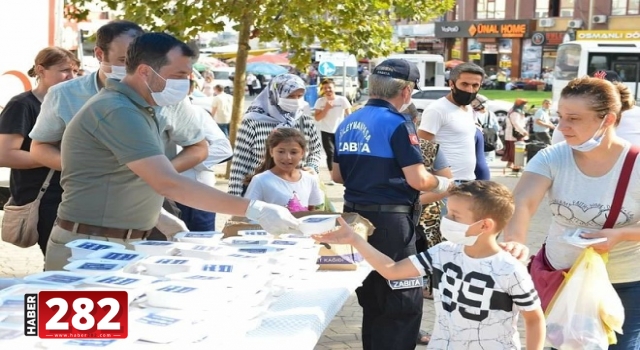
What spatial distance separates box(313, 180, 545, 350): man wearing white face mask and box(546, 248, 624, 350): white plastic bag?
0.91 feet

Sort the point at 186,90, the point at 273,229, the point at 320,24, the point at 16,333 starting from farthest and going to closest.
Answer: the point at 320,24, the point at 186,90, the point at 273,229, the point at 16,333

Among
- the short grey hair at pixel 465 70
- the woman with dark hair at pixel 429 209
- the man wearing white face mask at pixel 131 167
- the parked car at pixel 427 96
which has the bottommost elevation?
the parked car at pixel 427 96

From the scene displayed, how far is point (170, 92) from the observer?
3432mm

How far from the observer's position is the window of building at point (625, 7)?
48.6 metres

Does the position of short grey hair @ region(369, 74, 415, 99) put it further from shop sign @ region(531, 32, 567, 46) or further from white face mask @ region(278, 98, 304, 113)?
shop sign @ region(531, 32, 567, 46)

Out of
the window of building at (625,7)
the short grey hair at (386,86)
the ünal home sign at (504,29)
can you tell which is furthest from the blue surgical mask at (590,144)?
the ünal home sign at (504,29)

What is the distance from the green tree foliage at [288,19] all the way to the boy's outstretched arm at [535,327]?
9.25m

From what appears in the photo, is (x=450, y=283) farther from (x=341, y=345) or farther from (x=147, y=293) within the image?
(x=341, y=345)

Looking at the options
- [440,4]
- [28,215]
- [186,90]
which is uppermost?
[440,4]

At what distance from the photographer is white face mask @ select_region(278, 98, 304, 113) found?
242 inches

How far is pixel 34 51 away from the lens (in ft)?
26.5

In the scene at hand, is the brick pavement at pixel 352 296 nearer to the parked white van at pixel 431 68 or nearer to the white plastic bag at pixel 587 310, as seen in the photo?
the white plastic bag at pixel 587 310

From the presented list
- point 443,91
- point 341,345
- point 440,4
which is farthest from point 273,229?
point 443,91

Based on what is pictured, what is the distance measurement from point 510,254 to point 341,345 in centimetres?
258
